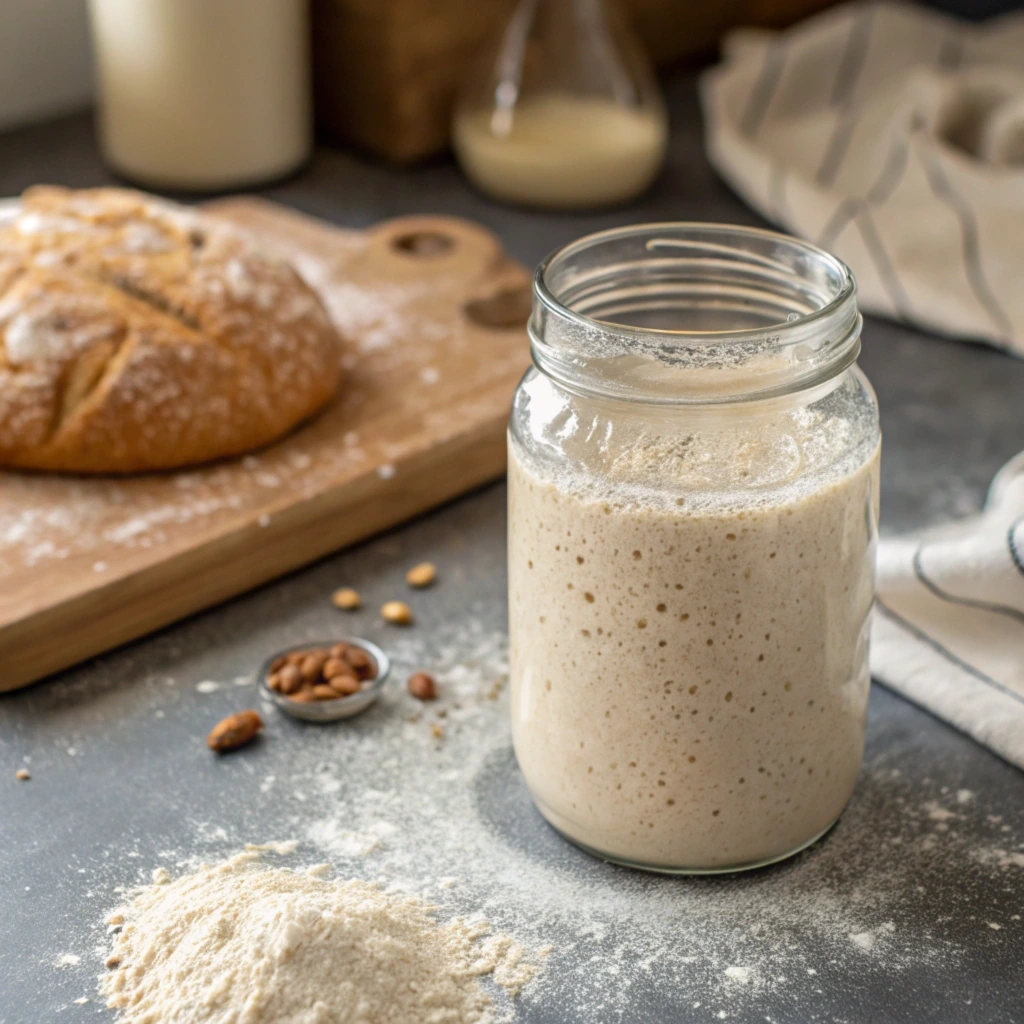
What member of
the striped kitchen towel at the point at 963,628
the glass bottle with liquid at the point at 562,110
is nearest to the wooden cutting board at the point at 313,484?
the glass bottle with liquid at the point at 562,110

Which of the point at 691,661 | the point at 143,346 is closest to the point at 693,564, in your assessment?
the point at 691,661

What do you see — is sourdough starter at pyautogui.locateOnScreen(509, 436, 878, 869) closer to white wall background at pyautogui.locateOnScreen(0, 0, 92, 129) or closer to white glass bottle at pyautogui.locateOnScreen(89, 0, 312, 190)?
white glass bottle at pyautogui.locateOnScreen(89, 0, 312, 190)

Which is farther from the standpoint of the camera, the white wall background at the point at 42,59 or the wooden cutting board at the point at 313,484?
the white wall background at the point at 42,59

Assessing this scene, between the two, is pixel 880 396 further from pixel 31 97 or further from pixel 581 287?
pixel 31 97

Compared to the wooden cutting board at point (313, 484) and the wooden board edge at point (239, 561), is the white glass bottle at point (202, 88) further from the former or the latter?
the wooden board edge at point (239, 561)

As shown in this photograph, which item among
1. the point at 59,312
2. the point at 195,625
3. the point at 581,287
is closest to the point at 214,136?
the point at 59,312

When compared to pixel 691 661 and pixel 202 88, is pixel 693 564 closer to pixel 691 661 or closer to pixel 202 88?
pixel 691 661

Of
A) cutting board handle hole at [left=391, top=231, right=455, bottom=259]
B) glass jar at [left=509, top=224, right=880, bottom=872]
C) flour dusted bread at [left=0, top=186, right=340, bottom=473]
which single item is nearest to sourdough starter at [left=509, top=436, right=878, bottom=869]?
glass jar at [left=509, top=224, right=880, bottom=872]
